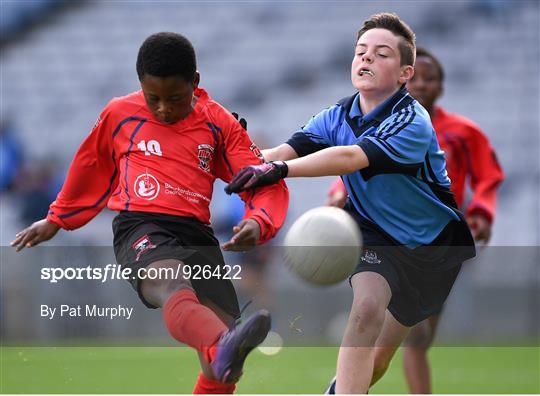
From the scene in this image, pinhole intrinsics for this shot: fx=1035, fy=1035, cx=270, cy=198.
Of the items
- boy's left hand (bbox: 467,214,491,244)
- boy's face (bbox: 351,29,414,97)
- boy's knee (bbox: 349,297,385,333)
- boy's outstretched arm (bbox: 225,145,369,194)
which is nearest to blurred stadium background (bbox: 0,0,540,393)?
boy's left hand (bbox: 467,214,491,244)

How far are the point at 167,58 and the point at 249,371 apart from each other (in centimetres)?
426

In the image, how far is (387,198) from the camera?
4637 millimetres

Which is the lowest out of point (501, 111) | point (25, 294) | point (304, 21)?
point (25, 294)

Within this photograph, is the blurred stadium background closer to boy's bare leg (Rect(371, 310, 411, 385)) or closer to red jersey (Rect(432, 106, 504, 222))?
red jersey (Rect(432, 106, 504, 222))

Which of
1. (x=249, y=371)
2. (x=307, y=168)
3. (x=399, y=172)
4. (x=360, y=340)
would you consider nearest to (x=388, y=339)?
(x=360, y=340)

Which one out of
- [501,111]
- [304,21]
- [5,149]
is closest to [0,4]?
[5,149]

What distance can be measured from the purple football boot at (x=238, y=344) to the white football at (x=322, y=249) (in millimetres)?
596

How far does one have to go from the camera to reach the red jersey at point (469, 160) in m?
6.68

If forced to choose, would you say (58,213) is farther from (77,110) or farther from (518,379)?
(77,110)

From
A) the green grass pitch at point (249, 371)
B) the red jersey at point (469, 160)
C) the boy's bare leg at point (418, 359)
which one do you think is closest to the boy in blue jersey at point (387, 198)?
the boy's bare leg at point (418, 359)

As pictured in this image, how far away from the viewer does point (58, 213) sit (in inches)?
184

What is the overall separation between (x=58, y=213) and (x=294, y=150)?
1119mm

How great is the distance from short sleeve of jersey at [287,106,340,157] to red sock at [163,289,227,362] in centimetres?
107

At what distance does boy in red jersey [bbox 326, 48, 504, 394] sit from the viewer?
6.38 m
